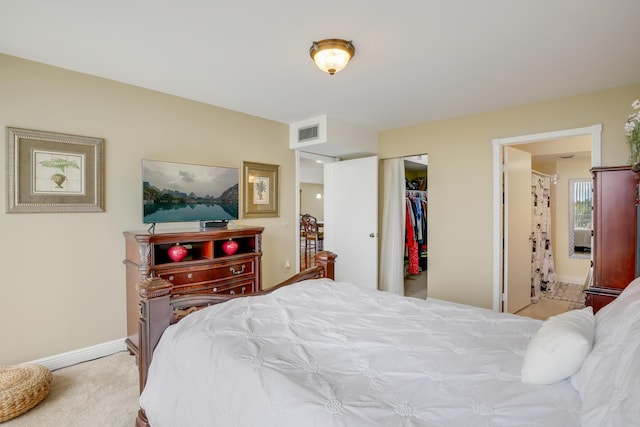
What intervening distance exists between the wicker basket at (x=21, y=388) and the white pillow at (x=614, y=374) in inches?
111

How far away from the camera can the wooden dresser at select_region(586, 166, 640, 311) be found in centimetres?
244

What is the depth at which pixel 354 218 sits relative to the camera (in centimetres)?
463

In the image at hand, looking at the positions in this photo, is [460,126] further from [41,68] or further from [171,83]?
[41,68]

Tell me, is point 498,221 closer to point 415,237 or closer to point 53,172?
point 415,237

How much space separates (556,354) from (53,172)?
3356mm

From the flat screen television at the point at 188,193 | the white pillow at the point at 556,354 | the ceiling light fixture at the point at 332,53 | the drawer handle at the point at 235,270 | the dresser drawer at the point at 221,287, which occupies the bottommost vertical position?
the dresser drawer at the point at 221,287

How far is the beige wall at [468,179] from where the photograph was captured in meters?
3.35

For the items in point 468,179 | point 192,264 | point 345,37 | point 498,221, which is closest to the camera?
point 345,37

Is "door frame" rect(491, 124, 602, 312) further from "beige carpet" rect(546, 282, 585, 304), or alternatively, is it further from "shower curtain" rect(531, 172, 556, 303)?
"beige carpet" rect(546, 282, 585, 304)

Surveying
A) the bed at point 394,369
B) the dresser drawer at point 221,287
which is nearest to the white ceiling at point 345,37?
the bed at point 394,369

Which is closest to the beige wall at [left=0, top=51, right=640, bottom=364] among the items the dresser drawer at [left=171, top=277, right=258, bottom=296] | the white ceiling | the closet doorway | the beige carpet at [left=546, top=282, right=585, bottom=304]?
the white ceiling

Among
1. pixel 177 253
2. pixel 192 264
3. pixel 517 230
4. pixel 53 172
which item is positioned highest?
pixel 53 172

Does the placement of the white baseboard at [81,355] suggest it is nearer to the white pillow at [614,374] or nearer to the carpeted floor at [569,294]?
the white pillow at [614,374]

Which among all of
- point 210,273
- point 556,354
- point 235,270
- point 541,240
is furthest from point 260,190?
point 541,240
